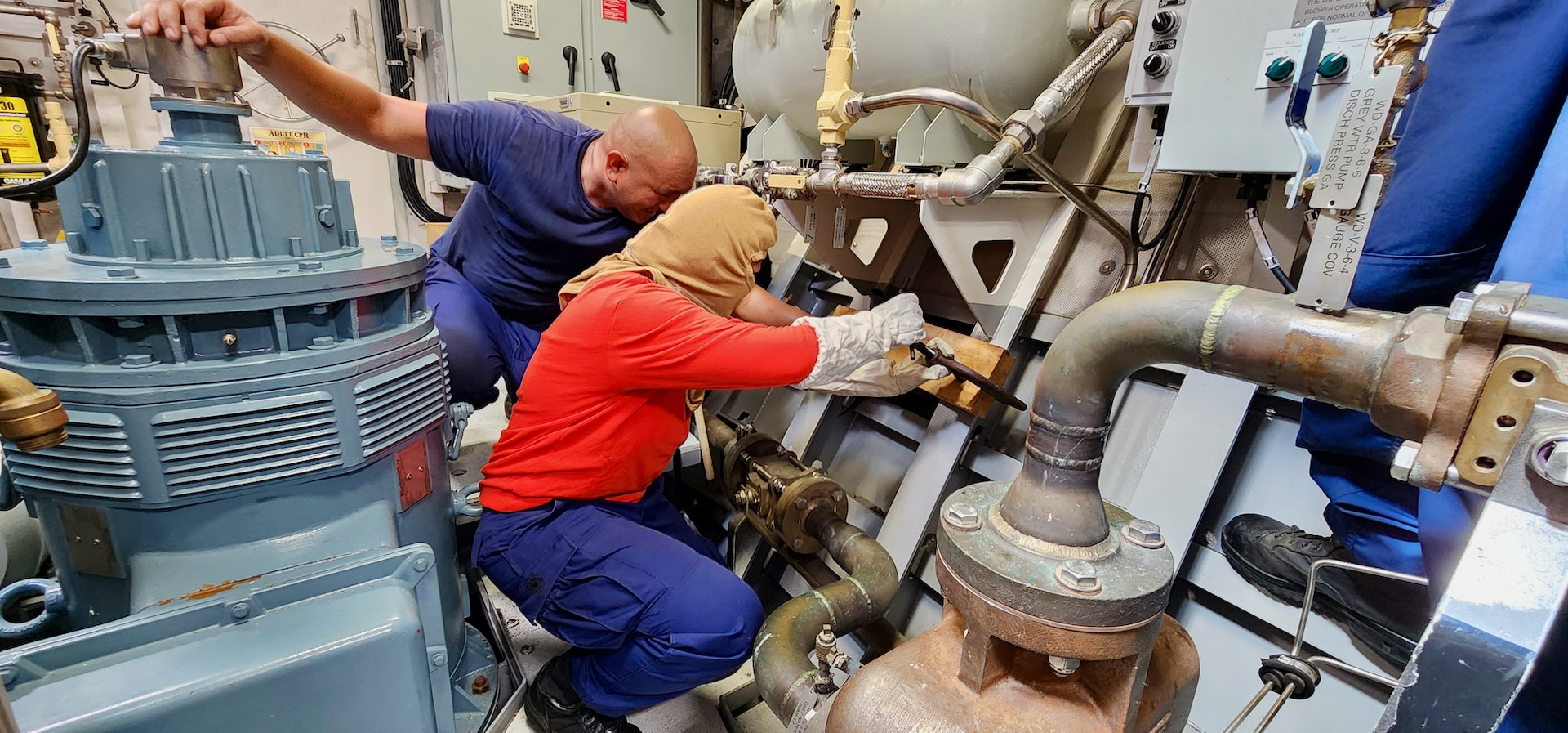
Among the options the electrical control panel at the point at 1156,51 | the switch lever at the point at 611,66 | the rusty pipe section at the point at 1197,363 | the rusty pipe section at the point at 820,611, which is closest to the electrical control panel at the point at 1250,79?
the electrical control panel at the point at 1156,51

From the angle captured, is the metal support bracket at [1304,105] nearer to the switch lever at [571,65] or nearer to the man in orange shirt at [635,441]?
the man in orange shirt at [635,441]

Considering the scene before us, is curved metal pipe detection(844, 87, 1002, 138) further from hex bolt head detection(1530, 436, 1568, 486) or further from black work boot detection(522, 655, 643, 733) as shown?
black work boot detection(522, 655, 643, 733)

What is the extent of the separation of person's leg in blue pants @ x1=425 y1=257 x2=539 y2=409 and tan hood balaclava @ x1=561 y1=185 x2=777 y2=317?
0.55m

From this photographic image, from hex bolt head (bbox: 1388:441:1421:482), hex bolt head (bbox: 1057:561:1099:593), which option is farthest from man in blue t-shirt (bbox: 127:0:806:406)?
hex bolt head (bbox: 1388:441:1421:482)

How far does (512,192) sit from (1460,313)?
1.79 meters

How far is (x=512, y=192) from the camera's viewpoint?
1.74 m

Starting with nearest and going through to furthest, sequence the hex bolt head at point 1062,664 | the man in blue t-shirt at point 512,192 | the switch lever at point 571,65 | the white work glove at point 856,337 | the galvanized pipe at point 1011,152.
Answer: the hex bolt head at point 1062,664 → the galvanized pipe at point 1011,152 → the white work glove at point 856,337 → the man in blue t-shirt at point 512,192 → the switch lever at point 571,65

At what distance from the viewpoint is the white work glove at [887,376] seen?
4.58 feet

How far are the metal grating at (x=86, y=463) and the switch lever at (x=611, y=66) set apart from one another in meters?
3.03

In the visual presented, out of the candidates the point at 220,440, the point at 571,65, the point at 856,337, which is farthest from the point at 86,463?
the point at 571,65

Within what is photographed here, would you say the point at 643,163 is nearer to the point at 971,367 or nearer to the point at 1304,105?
the point at 971,367

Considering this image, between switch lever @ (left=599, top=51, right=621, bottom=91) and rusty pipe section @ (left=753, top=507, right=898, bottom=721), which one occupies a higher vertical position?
switch lever @ (left=599, top=51, right=621, bottom=91)

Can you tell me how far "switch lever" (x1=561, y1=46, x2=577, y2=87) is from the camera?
327 centimetres

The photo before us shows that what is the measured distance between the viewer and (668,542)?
132 cm
